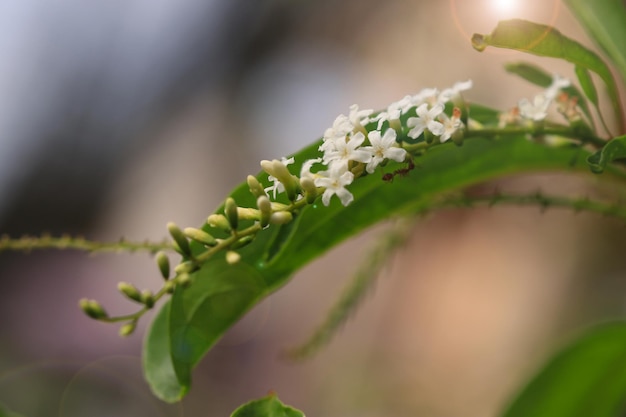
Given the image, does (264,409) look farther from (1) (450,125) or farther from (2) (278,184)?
(1) (450,125)

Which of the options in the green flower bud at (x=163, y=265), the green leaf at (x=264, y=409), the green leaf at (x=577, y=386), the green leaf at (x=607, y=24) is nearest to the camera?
the green leaf at (x=264, y=409)

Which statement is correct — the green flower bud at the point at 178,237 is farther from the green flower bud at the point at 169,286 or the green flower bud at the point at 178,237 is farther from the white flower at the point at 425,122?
the white flower at the point at 425,122

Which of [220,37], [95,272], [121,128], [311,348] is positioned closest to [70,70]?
[121,128]

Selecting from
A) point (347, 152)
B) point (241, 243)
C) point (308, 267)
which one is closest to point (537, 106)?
point (347, 152)

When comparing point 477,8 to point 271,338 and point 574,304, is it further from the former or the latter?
point 271,338

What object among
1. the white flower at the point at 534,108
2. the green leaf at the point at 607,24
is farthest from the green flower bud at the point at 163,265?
the green leaf at the point at 607,24
